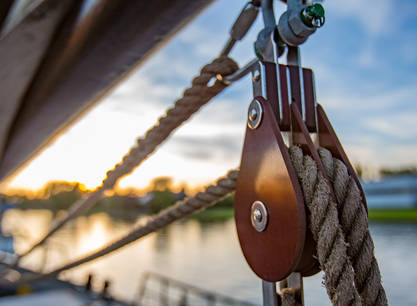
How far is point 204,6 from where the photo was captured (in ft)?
3.58

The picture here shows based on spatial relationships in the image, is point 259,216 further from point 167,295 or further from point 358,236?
point 167,295

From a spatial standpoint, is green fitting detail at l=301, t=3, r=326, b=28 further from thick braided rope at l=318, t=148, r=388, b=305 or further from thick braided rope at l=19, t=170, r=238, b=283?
thick braided rope at l=19, t=170, r=238, b=283

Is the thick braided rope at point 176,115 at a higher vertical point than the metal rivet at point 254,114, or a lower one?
higher

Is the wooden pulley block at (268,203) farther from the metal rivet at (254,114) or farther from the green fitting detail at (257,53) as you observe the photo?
the green fitting detail at (257,53)

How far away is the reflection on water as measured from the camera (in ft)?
46.8

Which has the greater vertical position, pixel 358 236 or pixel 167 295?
pixel 358 236

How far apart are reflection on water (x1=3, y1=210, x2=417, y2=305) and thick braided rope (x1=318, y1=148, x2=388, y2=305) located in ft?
30.9

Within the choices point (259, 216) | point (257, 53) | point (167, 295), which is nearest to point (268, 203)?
point (259, 216)

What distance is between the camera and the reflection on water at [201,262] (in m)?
14.3

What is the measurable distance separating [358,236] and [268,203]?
0.15 metres

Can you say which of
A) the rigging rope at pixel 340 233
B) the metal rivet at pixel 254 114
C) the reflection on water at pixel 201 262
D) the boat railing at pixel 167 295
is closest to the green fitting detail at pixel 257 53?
the metal rivet at pixel 254 114

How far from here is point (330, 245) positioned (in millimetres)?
525

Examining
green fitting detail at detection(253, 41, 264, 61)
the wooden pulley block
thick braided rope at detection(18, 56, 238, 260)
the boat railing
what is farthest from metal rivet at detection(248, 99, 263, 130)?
the boat railing

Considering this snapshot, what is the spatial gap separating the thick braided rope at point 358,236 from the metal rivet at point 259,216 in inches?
4.9
